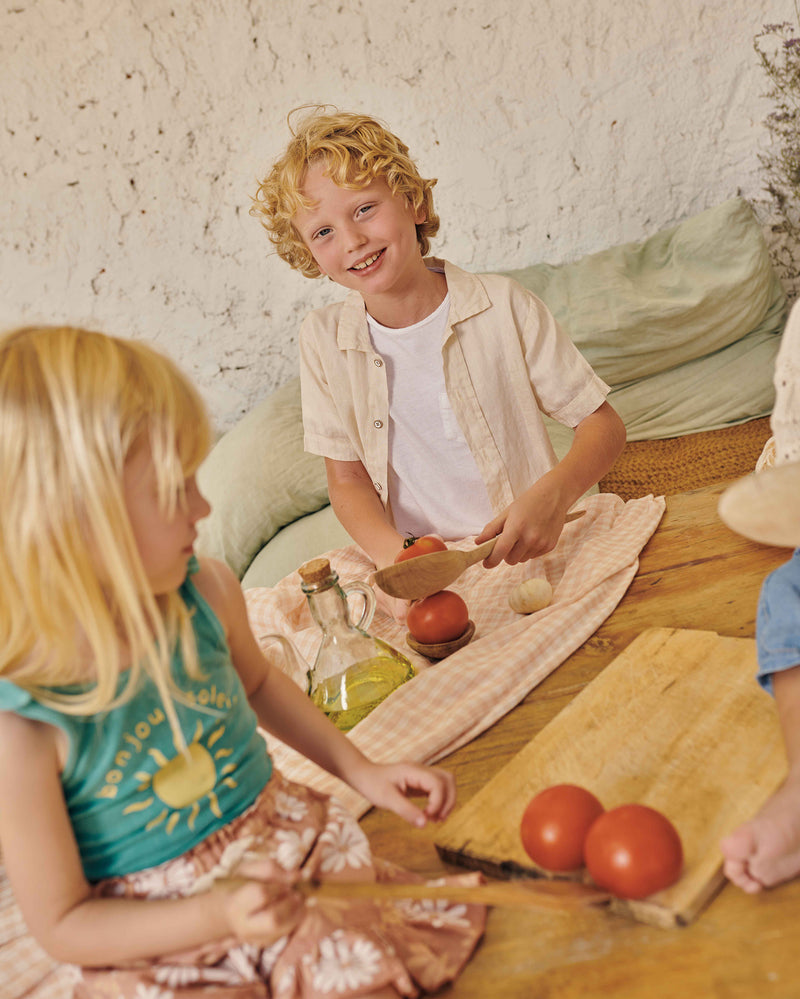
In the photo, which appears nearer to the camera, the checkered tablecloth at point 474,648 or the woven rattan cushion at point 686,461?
the checkered tablecloth at point 474,648

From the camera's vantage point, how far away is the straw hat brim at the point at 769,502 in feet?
1.98

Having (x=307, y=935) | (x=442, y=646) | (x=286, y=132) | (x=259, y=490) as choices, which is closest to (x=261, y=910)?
(x=307, y=935)

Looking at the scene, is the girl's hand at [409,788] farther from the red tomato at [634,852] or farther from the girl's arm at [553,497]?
the girl's arm at [553,497]


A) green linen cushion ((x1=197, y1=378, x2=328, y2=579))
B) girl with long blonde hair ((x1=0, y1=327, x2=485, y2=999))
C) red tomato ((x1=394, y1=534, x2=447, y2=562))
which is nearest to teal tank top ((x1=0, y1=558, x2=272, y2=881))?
girl with long blonde hair ((x1=0, y1=327, x2=485, y2=999))

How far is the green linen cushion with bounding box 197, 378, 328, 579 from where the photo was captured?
2521mm

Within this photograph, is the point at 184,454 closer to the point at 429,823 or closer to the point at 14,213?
the point at 429,823

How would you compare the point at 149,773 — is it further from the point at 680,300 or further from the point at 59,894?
the point at 680,300

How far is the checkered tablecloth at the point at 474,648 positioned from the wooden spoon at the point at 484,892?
0.85 ft

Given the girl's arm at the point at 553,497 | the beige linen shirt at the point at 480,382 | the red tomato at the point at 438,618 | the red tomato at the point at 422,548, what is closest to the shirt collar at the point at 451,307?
the beige linen shirt at the point at 480,382

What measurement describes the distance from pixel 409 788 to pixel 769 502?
1.38ft

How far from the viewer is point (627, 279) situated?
2.52m

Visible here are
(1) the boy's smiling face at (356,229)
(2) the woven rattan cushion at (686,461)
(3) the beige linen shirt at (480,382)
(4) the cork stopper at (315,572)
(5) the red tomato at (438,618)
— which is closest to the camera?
(4) the cork stopper at (315,572)

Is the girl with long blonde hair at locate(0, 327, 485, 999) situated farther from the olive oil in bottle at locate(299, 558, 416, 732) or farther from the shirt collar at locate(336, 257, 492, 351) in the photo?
the shirt collar at locate(336, 257, 492, 351)

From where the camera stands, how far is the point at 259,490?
99.2 inches
